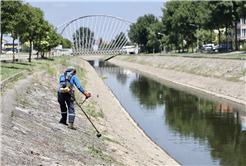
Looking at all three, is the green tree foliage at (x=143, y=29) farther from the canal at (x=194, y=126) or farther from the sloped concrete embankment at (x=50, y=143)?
the sloped concrete embankment at (x=50, y=143)

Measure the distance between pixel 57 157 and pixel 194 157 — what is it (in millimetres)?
9731

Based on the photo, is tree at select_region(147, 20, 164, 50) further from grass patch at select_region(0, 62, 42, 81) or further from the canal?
the canal

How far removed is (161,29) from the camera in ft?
374

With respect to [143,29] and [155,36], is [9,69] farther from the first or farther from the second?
[143,29]

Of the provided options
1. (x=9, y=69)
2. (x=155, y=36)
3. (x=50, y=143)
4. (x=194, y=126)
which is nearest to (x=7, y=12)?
(x=9, y=69)

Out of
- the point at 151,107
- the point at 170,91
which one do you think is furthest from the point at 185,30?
the point at 151,107

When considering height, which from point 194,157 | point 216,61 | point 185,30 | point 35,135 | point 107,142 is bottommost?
point 194,157

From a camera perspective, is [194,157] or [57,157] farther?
[194,157]

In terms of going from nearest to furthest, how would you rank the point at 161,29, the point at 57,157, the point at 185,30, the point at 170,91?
the point at 57,157 → the point at 170,91 → the point at 185,30 → the point at 161,29

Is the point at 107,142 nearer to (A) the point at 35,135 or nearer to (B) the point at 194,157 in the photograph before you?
(A) the point at 35,135

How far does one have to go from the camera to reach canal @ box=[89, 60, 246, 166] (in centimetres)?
1736

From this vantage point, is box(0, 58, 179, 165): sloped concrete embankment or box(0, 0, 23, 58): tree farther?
box(0, 0, 23, 58): tree

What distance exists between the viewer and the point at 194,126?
23.8 m

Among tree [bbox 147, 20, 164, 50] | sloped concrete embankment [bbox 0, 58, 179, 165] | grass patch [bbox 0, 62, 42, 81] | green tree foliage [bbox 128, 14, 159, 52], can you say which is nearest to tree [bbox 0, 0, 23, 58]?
grass patch [bbox 0, 62, 42, 81]
